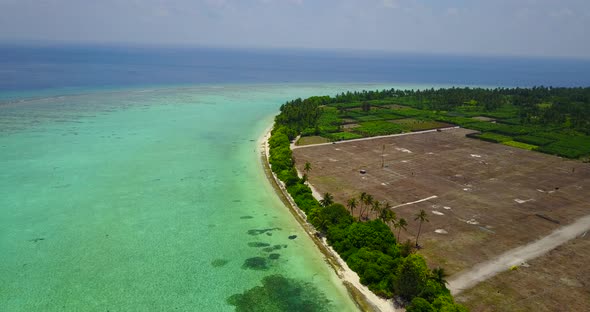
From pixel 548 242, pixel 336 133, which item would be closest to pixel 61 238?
pixel 548 242

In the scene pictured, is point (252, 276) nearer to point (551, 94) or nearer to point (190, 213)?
point (190, 213)

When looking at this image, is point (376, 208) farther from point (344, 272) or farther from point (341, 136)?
point (341, 136)

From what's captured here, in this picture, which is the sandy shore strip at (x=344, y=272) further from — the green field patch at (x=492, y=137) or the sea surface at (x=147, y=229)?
the green field patch at (x=492, y=137)

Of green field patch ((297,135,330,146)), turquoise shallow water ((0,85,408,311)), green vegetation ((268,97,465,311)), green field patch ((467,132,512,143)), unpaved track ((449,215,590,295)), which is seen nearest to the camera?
green vegetation ((268,97,465,311))

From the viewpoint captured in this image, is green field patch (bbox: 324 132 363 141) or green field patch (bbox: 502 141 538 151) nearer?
green field patch (bbox: 502 141 538 151)

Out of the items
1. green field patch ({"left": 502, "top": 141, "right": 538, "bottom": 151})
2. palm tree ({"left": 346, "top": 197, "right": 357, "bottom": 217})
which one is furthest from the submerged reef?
green field patch ({"left": 502, "top": 141, "right": 538, "bottom": 151})

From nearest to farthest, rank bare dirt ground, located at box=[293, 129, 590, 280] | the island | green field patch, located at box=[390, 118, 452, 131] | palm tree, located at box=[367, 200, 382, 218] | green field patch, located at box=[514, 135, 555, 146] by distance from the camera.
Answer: the island
bare dirt ground, located at box=[293, 129, 590, 280]
palm tree, located at box=[367, 200, 382, 218]
green field patch, located at box=[514, 135, 555, 146]
green field patch, located at box=[390, 118, 452, 131]

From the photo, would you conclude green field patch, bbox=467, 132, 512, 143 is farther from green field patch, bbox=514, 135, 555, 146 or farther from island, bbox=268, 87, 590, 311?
green field patch, bbox=514, 135, 555, 146
